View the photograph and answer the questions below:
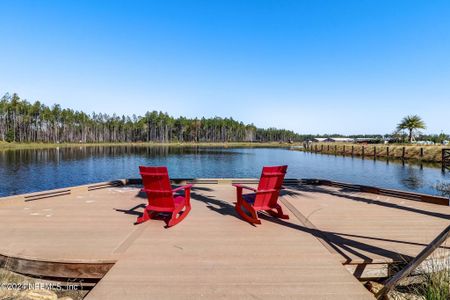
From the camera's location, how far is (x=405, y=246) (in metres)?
4.20

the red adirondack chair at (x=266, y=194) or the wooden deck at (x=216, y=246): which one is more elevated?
the red adirondack chair at (x=266, y=194)

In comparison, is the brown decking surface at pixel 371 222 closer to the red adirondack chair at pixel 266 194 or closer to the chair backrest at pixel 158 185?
the red adirondack chair at pixel 266 194

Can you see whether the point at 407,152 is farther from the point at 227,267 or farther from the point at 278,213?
the point at 227,267

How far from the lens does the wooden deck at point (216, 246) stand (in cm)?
300

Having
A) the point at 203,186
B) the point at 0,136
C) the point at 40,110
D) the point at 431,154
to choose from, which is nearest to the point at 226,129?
the point at 40,110

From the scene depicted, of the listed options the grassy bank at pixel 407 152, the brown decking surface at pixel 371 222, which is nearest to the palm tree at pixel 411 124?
the grassy bank at pixel 407 152

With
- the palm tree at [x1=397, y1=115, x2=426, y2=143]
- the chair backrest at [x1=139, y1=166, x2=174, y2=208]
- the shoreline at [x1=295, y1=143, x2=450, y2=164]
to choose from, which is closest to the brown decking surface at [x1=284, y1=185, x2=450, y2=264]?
the chair backrest at [x1=139, y1=166, x2=174, y2=208]

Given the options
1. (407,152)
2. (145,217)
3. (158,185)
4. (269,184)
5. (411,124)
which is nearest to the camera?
(158,185)

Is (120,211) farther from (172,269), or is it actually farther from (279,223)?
(279,223)

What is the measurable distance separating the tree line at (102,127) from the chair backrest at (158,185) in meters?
90.6

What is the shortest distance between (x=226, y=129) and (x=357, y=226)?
125650 millimetres

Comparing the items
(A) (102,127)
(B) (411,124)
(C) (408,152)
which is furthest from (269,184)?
(A) (102,127)

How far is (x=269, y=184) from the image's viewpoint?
216 inches

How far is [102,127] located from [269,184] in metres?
118
